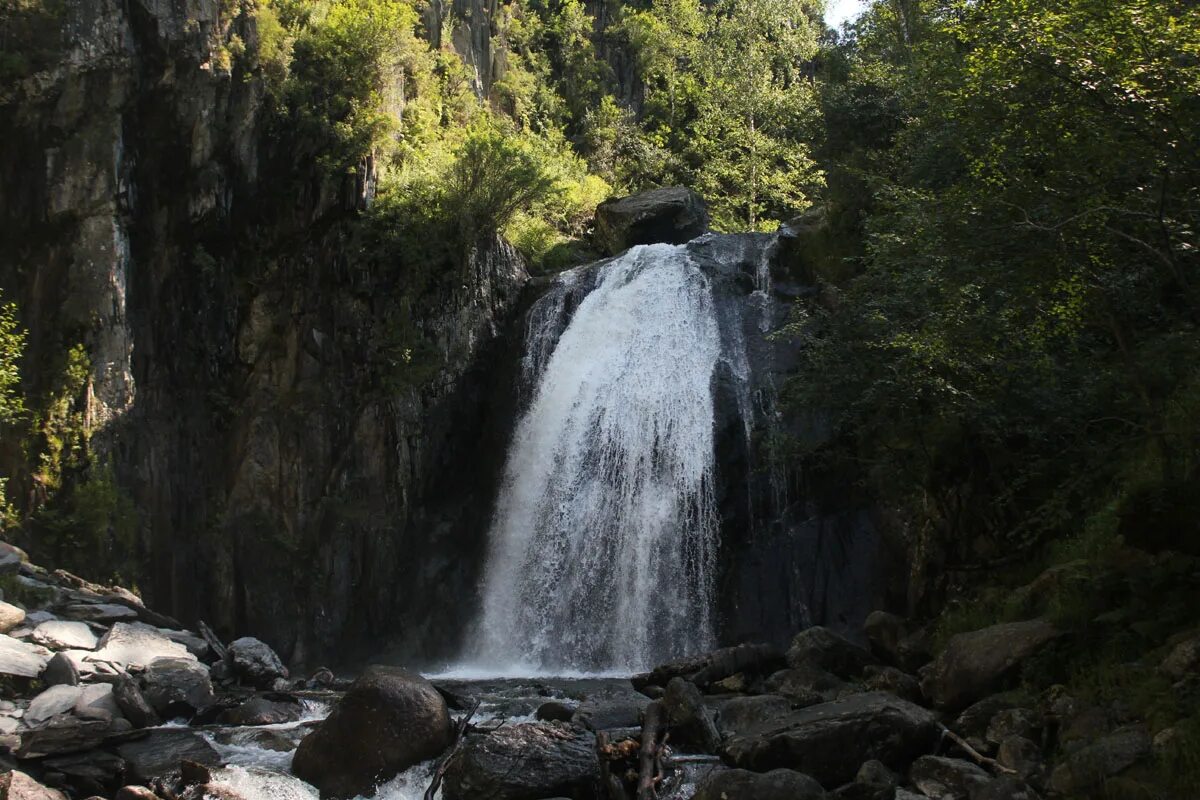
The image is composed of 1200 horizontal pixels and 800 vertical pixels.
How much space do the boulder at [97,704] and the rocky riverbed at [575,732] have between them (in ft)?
0.10

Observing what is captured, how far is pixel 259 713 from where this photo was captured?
11633 mm

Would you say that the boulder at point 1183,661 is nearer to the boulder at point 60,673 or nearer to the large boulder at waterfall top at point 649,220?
the boulder at point 60,673

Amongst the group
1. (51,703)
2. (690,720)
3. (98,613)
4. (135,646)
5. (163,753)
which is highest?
(98,613)

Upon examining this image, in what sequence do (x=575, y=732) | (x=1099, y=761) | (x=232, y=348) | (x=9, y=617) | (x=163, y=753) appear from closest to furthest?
(x=1099, y=761)
(x=575, y=732)
(x=163, y=753)
(x=9, y=617)
(x=232, y=348)

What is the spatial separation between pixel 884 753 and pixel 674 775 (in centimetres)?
192

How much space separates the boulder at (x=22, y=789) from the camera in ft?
27.4

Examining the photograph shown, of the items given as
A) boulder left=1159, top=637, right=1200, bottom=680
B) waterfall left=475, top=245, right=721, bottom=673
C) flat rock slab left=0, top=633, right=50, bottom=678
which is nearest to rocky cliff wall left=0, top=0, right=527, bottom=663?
waterfall left=475, top=245, right=721, bottom=673

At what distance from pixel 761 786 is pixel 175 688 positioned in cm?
735

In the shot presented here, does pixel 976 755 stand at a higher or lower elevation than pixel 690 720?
higher

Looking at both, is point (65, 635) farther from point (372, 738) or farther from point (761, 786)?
point (761, 786)

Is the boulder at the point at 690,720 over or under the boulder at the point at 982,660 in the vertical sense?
under

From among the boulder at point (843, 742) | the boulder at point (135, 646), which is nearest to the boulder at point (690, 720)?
the boulder at point (843, 742)

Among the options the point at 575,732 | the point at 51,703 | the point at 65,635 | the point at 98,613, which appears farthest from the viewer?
the point at 98,613

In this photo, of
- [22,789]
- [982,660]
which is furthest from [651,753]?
[22,789]
